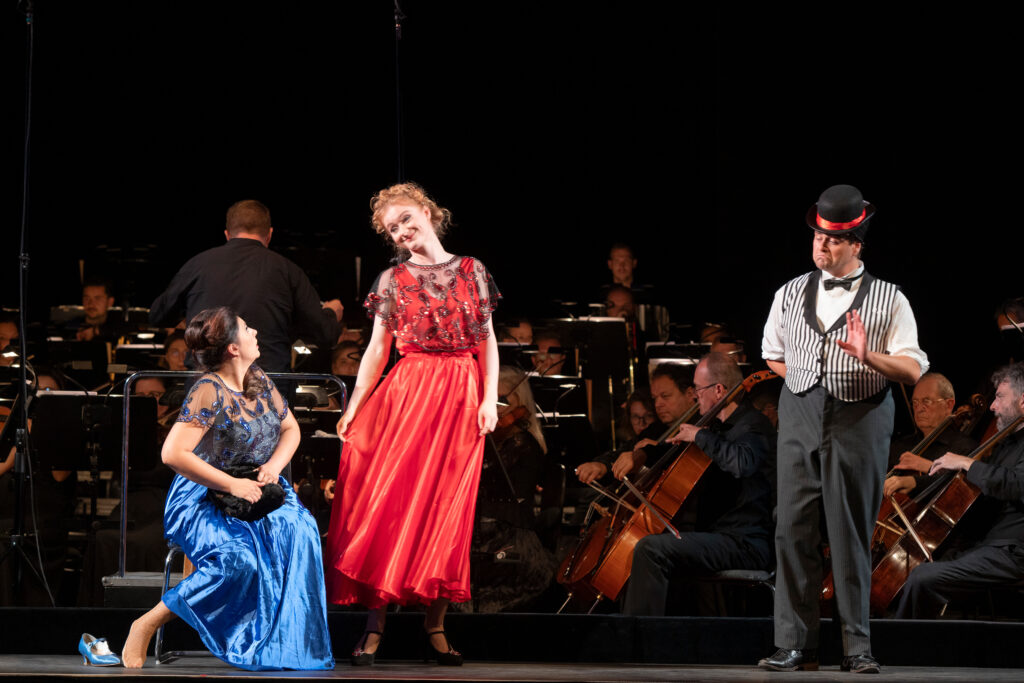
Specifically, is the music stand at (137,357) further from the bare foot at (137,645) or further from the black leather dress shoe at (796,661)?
the black leather dress shoe at (796,661)

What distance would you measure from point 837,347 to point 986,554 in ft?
4.73

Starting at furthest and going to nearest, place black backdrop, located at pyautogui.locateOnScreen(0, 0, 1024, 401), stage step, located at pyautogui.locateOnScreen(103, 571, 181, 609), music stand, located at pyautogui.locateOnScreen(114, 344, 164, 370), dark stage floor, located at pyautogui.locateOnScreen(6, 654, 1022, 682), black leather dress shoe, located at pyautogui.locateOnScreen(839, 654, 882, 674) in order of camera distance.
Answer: black backdrop, located at pyautogui.locateOnScreen(0, 0, 1024, 401)
music stand, located at pyautogui.locateOnScreen(114, 344, 164, 370)
stage step, located at pyautogui.locateOnScreen(103, 571, 181, 609)
black leather dress shoe, located at pyautogui.locateOnScreen(839, 654, 882, 674)
dark stage floor, located at pyautogui.locateOnScreen(6, 654, 1022, 682)

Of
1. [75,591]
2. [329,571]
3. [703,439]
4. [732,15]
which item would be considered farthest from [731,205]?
[329,571]

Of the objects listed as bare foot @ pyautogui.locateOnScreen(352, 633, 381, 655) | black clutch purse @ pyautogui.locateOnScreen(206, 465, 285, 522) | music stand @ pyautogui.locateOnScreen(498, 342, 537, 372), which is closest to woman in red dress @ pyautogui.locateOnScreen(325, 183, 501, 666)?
bare foot @ pyautogui.locateOnScreen(352, 633, 381, 655)

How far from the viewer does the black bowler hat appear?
3492 millimetres

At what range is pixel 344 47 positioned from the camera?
31.9 feet

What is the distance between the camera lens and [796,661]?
3.49 meters

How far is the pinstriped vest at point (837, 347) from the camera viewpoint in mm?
3438

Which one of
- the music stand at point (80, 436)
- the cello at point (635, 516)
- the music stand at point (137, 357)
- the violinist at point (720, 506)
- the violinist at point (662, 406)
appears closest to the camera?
the violinist at point (720, 506)

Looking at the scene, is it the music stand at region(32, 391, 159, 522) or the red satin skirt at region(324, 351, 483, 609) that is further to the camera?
the music stand at region(32, 391, 159, 522)

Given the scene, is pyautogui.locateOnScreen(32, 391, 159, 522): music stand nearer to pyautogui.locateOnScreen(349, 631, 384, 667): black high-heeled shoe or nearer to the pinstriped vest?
pyautogui.locateOnScreen(349, 631, 384, 667): black high-heeled shoe

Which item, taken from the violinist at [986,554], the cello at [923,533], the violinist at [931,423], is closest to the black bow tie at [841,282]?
the violinist at [986,554]

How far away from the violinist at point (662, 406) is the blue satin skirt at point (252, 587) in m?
1.76

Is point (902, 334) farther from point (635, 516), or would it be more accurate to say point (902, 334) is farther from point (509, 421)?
point (509, 421)
